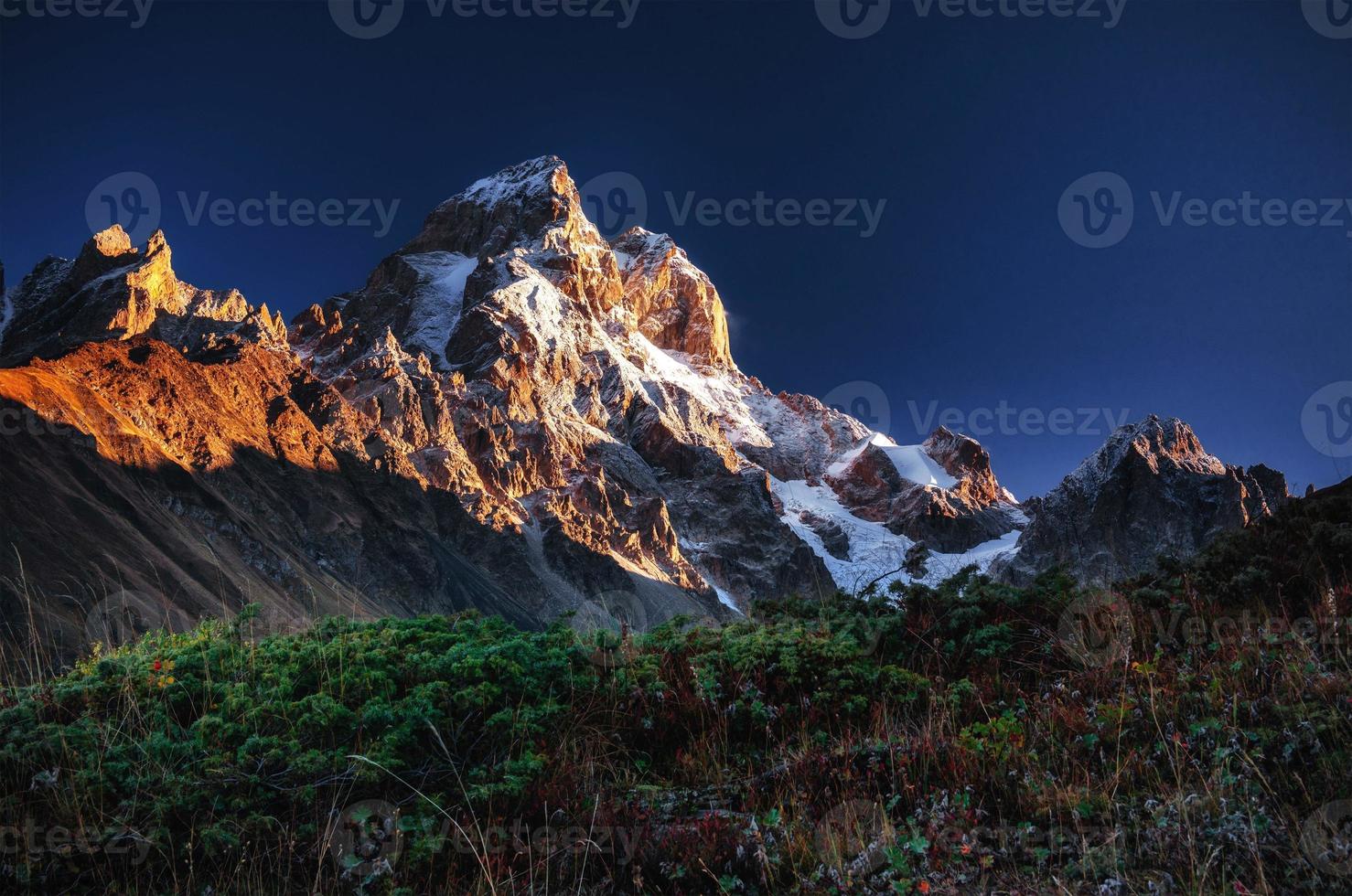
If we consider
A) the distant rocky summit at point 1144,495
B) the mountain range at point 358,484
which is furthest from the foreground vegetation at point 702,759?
the distant rocky summit at point 1144,495

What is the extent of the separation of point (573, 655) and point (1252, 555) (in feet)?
21.3

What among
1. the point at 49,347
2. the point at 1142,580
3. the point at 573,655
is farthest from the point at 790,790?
the point at 49,347

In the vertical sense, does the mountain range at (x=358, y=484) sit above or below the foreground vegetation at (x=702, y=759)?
above

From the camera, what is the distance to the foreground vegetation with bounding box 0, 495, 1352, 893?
353cm

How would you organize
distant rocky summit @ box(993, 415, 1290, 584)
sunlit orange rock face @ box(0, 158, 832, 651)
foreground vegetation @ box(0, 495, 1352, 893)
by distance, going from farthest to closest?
distant rocky summit @ box(993, 415, 1290, 584)
sunlit orange rock face @ box(0, 158, 832, 651)
foreground vegetation @ box(0, 495, 1352, 893)

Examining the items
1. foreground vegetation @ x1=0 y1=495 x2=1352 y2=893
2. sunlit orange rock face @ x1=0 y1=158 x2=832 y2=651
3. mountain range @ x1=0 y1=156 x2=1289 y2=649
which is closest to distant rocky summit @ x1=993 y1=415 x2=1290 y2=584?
mountain range @ x1=0 y1=156 x2=1289 y2=649

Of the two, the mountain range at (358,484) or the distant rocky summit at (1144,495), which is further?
the distant rocky summit at (1144,495)

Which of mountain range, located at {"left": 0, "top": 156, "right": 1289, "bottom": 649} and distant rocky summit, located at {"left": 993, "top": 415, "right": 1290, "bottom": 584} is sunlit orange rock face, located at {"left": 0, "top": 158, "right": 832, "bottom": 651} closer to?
mountain range, located at {"left": 0, "top": 156, "right": 1289, "bottom": 649}

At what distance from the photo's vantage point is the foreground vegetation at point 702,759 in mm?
3527

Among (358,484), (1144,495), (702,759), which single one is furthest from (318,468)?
(1144,495)

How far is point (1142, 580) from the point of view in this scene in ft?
23.8

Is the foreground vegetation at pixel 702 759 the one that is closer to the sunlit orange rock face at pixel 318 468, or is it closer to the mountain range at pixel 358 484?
the mountain range at pixel 358 484

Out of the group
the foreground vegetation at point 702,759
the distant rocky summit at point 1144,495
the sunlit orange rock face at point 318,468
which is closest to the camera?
the foreground vegetation at point 702,759

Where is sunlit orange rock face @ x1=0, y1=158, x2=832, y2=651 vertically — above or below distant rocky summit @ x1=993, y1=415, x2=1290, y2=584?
below
